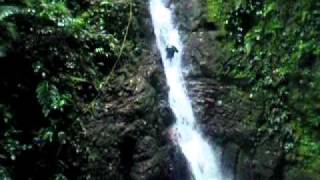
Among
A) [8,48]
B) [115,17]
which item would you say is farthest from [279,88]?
[8,48]

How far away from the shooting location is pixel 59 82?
688 cm

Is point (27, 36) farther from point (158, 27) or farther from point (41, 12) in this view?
point (158, 27)

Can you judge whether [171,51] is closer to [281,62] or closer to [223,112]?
[223,112]

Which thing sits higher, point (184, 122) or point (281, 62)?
point (281, 62)

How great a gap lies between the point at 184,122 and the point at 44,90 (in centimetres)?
353

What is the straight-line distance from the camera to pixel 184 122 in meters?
9.28

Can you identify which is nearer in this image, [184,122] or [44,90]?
[44,90]

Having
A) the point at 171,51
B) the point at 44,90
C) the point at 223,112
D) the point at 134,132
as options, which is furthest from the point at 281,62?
the point at 44,90

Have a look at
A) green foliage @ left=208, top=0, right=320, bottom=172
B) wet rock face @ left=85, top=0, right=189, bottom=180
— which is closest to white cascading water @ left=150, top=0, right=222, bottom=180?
wet rock face @ left=85, top=0, right=189, bottom=180

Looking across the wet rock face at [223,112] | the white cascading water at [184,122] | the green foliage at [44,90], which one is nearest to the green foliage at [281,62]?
the wet rock face at [223,112]

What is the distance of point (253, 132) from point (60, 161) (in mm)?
3926

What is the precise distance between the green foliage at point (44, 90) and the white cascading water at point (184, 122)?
2.11 m

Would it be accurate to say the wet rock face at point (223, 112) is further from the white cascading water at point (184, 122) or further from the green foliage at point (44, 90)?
the green foliage at point (44, 90)

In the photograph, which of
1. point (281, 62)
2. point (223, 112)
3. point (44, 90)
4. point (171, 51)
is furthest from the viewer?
point (171, 51)
